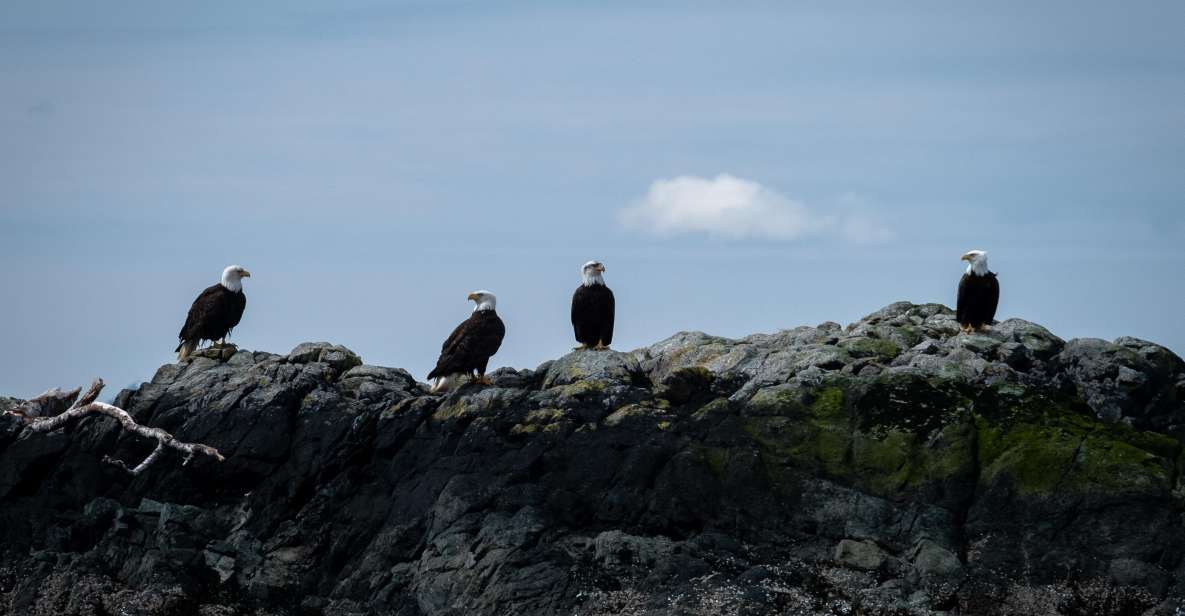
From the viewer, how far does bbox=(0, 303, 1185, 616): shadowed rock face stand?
2380cm

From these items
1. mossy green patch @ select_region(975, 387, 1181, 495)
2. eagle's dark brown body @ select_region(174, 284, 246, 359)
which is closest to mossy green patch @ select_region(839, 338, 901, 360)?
mossy green patch @ select_region(975, 387, 1181, 495)

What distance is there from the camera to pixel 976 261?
31.1m


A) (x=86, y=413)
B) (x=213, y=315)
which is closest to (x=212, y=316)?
(x=213, y=315)

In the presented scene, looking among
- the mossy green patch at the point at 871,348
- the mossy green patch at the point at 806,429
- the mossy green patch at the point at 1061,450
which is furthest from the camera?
the mossy green patch at the point at 871,348

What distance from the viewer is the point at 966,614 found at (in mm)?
22938

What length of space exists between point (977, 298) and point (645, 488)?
8.84 meters

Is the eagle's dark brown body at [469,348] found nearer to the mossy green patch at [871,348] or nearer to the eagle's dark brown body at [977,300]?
the mossy green patch at [871,348]

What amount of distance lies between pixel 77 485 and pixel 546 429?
9.34 meters

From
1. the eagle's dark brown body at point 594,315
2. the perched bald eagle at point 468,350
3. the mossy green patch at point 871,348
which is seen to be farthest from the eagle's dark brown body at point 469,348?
the mossy green patch at point 871,348

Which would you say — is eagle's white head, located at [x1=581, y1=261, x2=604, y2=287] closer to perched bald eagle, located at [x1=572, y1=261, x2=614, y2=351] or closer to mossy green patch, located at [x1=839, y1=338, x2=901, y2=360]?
perched bald eagle, located at [x1=572, y1=261, x2=614, y2=351]

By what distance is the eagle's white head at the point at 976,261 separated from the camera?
30672 mm

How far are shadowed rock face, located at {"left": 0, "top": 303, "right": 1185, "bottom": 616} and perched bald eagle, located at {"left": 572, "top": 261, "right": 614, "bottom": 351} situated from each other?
Answer: 6.47 feet

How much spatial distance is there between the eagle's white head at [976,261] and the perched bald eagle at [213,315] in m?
15.5

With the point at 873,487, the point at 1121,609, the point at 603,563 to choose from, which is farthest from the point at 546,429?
the point at 1121,609
